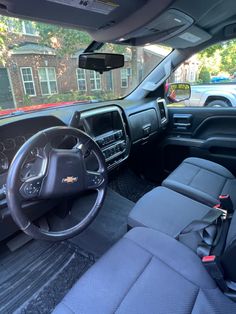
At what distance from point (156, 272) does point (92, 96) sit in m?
1.82

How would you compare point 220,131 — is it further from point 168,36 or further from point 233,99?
point 168,36

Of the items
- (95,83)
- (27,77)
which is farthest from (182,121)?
(27,77)

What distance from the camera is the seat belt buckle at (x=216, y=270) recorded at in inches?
35.4

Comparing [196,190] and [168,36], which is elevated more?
[168,36]

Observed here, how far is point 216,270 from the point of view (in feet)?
2.96

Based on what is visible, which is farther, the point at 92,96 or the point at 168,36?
the point at 92,96

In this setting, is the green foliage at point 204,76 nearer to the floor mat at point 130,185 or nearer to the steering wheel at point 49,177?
the floor mat at point 130,185

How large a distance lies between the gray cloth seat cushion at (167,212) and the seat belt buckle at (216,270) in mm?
324

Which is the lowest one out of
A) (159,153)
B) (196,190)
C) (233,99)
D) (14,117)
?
(159,153)

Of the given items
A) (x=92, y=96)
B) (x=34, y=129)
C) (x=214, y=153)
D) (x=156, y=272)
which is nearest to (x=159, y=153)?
(x=214, y=153)

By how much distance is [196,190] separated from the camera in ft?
5.43

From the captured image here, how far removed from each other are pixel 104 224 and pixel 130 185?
2.29ft

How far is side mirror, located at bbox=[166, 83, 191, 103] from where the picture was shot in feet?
9.15

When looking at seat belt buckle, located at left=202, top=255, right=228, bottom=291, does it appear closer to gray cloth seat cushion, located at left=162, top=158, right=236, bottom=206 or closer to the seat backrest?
the seat backrest
